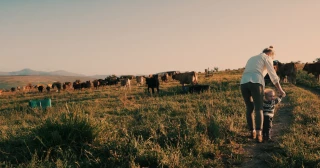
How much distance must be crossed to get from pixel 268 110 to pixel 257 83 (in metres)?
0.82

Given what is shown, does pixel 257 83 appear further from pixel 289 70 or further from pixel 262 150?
pixel 289 70

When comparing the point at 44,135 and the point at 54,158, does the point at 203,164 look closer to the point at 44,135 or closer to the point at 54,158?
the point at 54,158

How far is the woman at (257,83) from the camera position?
6.38m

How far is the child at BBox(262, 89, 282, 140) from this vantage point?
647 centimetres

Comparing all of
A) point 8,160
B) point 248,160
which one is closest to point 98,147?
point 8,160

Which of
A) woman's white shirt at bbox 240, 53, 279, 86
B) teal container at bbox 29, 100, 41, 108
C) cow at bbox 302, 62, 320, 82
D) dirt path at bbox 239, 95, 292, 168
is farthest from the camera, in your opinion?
cow at bbox 302, 62, 320, 82

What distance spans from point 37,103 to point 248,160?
14.7 meters

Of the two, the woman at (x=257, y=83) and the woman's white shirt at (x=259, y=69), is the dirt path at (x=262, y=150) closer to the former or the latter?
the woman at (x=257, y=83)

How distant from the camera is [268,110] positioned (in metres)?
6.64

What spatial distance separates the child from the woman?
0.18 meters

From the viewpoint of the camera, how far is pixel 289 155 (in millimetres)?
4930

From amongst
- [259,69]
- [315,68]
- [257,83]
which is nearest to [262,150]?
[257,83]

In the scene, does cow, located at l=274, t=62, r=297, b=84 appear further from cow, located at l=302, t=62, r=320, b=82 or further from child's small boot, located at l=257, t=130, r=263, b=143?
child's small boot, located at l=257, t=130, r=263, b=143

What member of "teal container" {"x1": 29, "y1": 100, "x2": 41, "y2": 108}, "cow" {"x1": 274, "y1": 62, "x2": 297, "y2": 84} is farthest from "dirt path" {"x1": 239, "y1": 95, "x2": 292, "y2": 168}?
"cow" {"x1": 274, "y1": 62, "x2": 297, "y2": 84}
